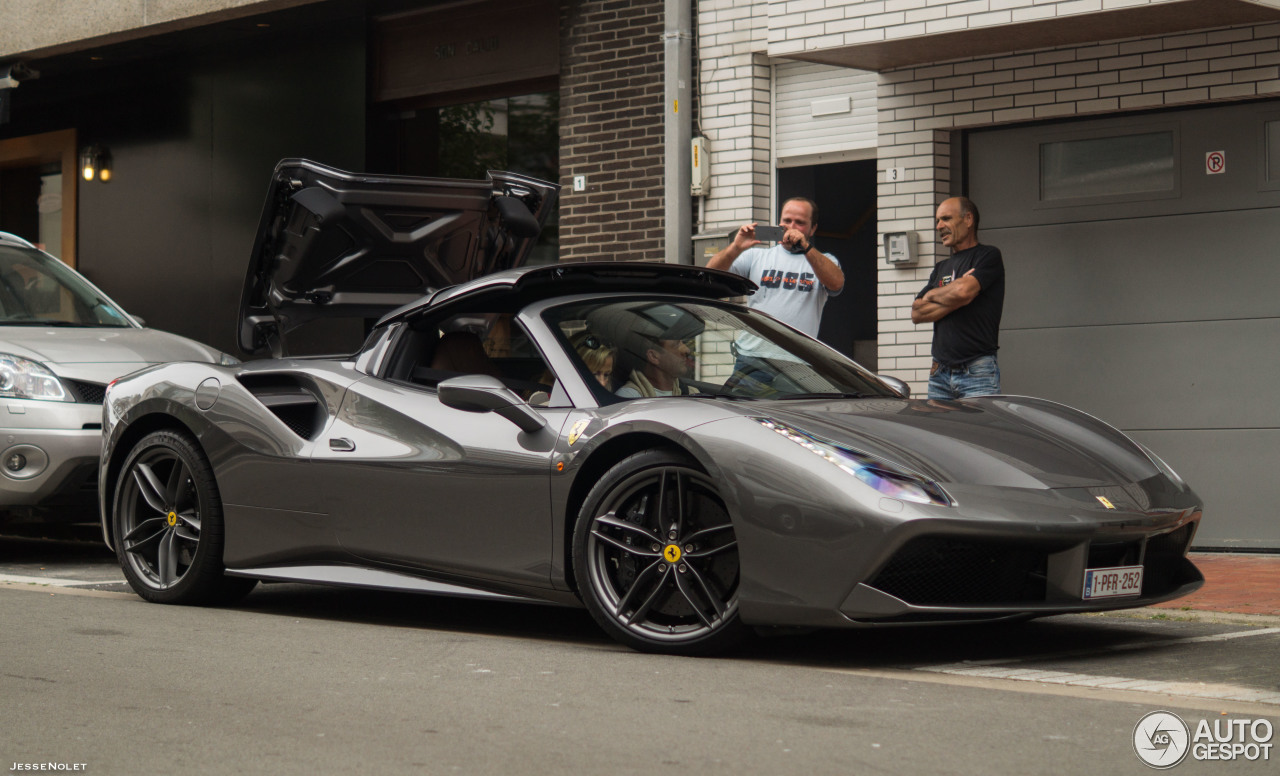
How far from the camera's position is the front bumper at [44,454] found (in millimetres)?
8961

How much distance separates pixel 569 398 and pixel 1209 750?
2.66 meters

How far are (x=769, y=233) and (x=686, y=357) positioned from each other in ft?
10.9

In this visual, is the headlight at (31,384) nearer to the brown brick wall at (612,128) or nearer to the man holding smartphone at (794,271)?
the man holding smartphone at (794,271)

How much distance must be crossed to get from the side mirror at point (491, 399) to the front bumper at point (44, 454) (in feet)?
11.9

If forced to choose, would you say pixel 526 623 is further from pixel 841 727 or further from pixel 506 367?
pixel 841 727

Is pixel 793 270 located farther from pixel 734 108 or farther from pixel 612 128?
pixel 612 128

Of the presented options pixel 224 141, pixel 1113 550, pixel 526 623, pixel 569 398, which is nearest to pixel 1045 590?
pixel 1113 550

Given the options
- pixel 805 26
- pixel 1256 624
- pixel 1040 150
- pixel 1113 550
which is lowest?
pixel 1256 624

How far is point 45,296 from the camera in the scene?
1037cm

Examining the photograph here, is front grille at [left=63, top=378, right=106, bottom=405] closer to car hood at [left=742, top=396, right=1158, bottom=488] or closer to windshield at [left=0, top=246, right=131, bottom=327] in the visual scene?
windshield at [left=0, top=246, right=131, bottom=327]

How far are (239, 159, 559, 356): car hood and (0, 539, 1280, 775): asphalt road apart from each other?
1865mm

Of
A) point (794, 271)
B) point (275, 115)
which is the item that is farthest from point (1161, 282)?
point (275, 115)

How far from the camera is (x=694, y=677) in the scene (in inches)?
205

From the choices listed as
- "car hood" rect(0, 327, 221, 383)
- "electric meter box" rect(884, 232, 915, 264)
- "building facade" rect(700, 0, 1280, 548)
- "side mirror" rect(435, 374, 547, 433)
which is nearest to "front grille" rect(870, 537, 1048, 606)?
"side mirror" rect(435, 374, 547, 433)
